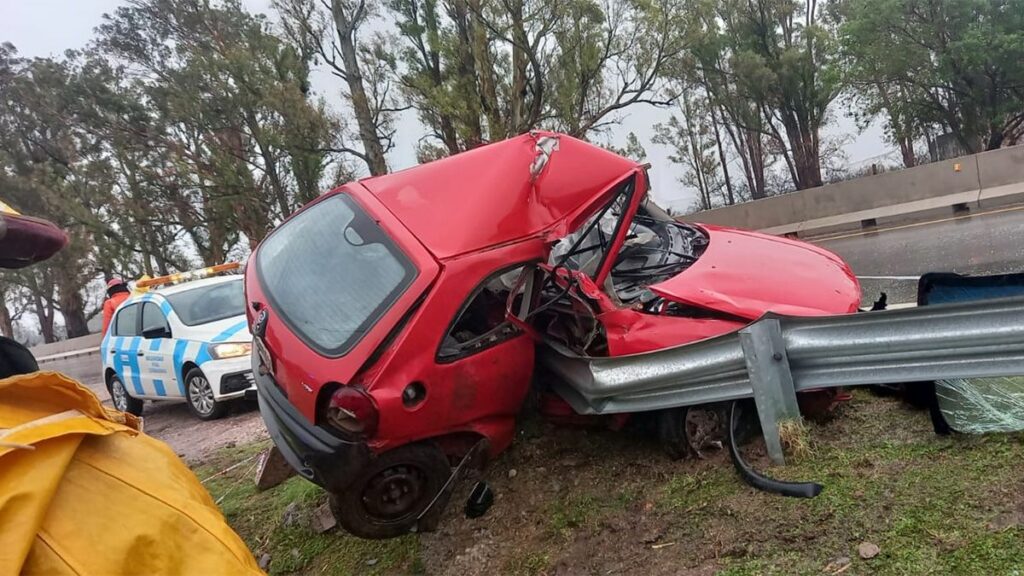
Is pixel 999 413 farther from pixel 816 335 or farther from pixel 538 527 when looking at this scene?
pixel 538 527

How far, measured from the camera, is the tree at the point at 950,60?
18.4 metres

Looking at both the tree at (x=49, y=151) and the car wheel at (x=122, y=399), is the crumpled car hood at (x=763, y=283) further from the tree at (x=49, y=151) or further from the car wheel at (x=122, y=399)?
the tree at (x=49, y=151)

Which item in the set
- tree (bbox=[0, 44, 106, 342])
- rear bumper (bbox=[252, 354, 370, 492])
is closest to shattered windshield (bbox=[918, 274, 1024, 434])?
rear bumper (bbox=[252, 354, 370, 492])

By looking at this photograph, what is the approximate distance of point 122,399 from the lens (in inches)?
327

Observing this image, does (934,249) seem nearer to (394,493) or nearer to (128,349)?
(394,493)

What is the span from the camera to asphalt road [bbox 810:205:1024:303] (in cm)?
711

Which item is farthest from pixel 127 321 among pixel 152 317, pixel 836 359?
pixel 836 359

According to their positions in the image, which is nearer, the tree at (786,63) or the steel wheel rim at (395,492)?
the steel wheel rim at (395,492)

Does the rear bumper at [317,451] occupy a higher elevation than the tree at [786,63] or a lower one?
lower

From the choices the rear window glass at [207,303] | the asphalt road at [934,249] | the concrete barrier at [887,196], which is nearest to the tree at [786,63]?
the concrete barrier at [887,196]

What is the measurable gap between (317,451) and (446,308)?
33.2 inches

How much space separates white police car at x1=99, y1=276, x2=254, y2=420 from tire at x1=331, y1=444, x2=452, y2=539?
4.22m

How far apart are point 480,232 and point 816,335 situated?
150 cm

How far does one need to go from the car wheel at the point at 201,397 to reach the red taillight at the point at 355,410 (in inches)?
182
